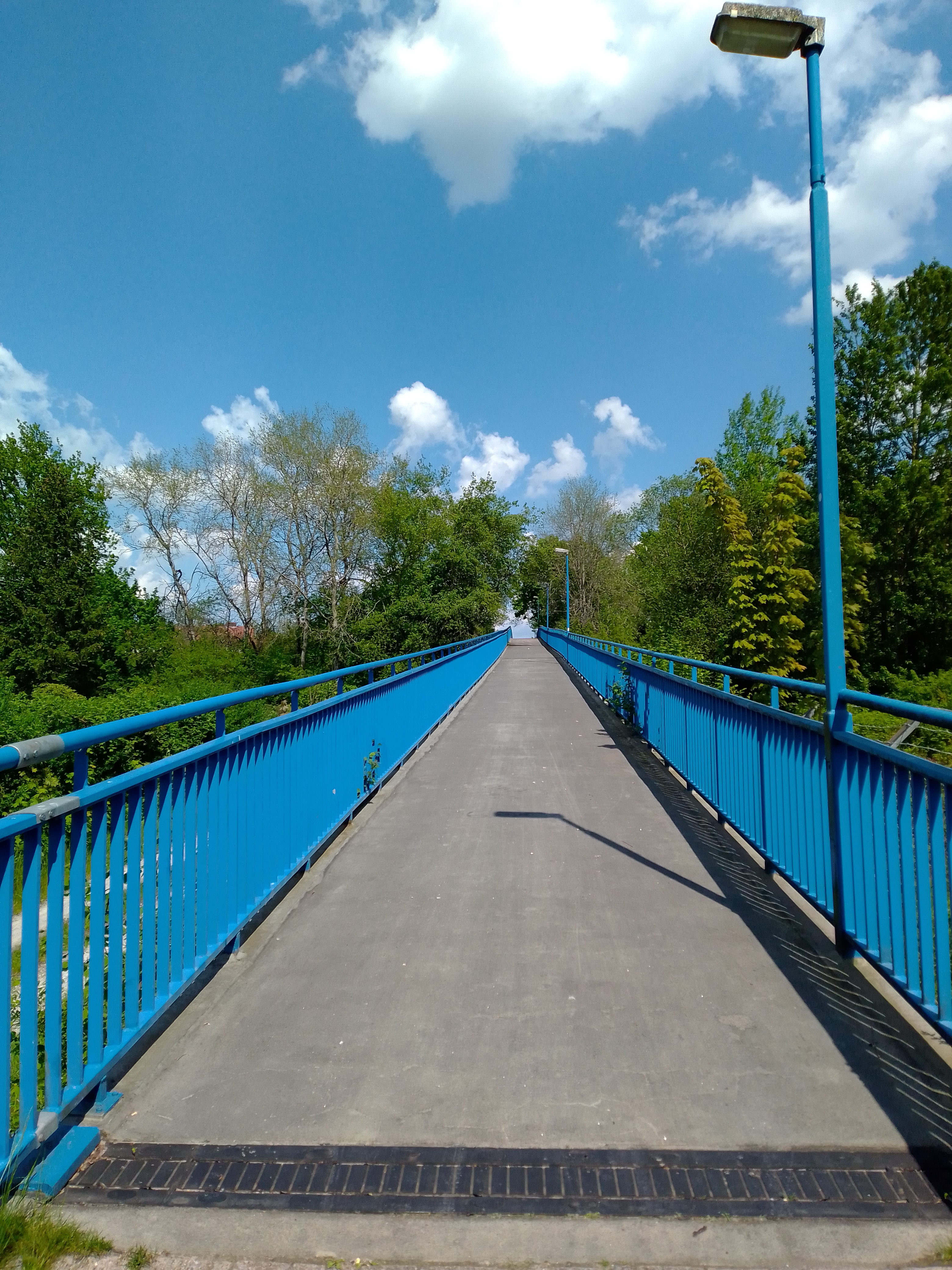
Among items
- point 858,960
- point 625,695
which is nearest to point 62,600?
point 625,695

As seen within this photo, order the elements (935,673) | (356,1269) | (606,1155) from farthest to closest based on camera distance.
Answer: (935,673) < (606,1155) < (356,1269)

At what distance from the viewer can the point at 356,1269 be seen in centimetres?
201

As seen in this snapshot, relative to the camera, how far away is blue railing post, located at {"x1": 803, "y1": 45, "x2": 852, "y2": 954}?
3.62 m

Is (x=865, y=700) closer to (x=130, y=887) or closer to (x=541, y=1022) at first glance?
(x=541, y=1022)

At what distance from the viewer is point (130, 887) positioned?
8.89 feet

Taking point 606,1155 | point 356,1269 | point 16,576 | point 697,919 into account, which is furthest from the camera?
point 16,576

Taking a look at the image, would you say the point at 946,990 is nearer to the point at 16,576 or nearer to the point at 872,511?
the point at 872,511

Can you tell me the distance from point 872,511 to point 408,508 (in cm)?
2688

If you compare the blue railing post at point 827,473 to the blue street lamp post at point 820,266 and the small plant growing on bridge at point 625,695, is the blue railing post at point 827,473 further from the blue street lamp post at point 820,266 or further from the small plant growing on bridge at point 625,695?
the small plant growing on bridge at point 625,695

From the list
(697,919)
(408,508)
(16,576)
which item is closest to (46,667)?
(16,576)

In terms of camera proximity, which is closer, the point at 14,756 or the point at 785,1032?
the point at 14,756

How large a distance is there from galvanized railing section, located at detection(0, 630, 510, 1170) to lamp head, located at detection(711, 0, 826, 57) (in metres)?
4.39

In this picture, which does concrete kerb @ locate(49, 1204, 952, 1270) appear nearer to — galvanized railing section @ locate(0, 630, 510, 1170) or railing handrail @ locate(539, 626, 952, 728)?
galvanized railing section @ locate(0, 630, 510, 1170)

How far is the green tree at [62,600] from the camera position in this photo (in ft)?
113
